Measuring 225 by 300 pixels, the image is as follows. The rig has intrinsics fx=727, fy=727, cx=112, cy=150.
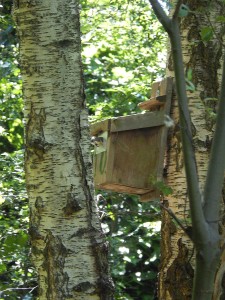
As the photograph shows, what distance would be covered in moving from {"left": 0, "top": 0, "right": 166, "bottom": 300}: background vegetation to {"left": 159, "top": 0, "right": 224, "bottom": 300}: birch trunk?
67.6 inches

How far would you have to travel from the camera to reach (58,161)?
198 centimetres

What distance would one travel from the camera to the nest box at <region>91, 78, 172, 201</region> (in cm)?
244

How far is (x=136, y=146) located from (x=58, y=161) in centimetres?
57

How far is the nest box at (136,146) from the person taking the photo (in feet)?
8.02

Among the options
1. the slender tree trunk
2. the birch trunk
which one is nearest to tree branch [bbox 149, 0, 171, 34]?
the slender tree trunk

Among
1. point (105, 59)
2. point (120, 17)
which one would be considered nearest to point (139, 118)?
point (120, 17)

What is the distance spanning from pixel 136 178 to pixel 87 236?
555mm

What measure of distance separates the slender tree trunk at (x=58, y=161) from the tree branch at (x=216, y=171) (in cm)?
43

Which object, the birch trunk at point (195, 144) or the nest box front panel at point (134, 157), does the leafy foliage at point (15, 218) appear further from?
the birch trunk at point (195, 144)

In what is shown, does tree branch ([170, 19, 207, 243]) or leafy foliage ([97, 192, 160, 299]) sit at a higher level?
tree branch ([170, 19, 207, 243])

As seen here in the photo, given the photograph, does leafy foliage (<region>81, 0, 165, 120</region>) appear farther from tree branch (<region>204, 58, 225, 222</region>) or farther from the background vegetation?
tree branch (<region>204, 58, 225, 222</region>)

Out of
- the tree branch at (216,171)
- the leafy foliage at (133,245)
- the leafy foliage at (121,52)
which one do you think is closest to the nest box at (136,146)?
the tree branch at (216,171)

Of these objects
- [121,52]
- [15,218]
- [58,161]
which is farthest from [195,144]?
[121,52]

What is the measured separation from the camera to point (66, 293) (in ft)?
6.36
